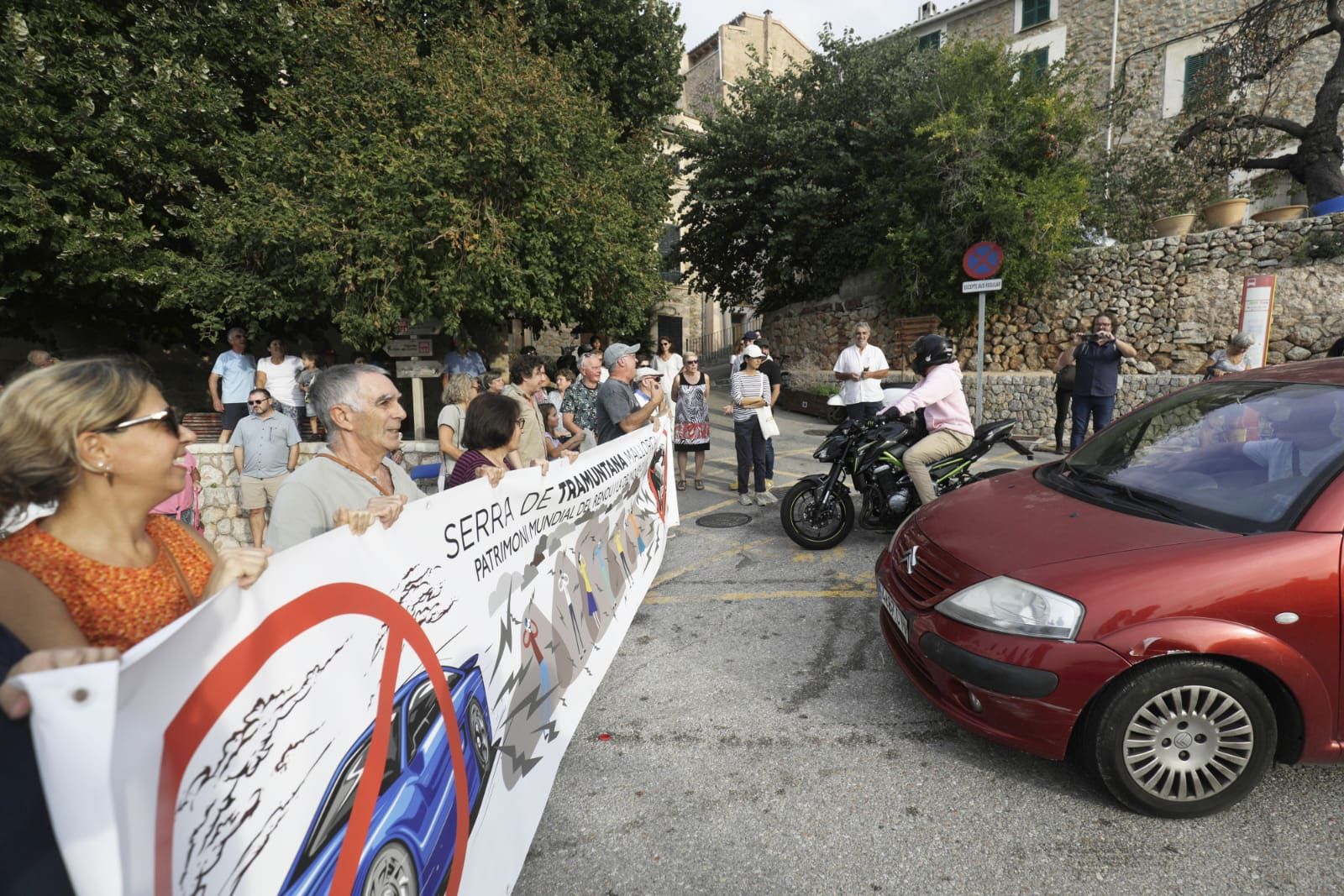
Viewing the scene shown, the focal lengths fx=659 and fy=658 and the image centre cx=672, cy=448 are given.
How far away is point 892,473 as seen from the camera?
5465 mm

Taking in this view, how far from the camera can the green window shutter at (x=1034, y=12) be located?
22.4 metres

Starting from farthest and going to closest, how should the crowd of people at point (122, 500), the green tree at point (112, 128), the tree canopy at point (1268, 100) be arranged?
the tree canopy at point (1268, 100) → the green tree at point (112, 128) → the crowd of people at point (122, 500)

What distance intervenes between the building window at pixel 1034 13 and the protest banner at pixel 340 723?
27919 mm

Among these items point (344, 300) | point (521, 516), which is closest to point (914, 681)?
point (521, 516)

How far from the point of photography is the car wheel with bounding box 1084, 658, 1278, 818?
233cm

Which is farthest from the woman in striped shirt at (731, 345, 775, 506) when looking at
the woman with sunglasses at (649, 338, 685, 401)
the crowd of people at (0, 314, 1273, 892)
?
the crowd of people at (0, 314, 1273, 892)

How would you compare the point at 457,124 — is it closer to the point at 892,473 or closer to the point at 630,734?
the point at 892,473

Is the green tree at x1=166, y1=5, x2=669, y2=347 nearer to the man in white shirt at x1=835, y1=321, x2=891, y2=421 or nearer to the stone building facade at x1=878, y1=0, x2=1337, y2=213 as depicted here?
the man in white shirt at x1=835, y1=321, x2=891, y2=421

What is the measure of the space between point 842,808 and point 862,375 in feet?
20.0

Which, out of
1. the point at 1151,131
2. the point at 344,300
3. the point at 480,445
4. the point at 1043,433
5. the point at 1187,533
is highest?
the point at 1151,131

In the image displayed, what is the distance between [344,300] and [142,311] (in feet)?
21.0

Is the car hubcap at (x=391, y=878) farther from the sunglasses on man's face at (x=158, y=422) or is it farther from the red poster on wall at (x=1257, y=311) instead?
the red poster on wall at (x=1257, y=311)

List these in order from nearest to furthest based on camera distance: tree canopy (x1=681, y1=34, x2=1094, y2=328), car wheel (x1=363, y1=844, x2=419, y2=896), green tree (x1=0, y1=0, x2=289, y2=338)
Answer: car wheel (x1=363, y1=844, x2=419, y2=896)
green tree (x1=0, y1=0, x2=289, y2=338)
tree canopy (x1=681, y1=34, x2=1094, y2=328)

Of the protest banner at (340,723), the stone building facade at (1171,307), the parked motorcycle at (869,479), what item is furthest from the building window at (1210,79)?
the protest banner at (340,723)
